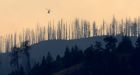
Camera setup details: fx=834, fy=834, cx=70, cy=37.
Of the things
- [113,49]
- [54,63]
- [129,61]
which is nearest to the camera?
[129,61]

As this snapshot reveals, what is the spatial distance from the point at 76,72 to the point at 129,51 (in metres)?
10.3

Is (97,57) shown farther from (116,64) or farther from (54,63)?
(54,63)

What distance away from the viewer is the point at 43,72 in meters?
164

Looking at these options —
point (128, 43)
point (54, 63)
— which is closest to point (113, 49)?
point (128, 43)

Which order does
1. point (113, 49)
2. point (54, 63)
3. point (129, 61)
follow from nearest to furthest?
point (129, 61) < point (113, 49) < point (54, 63)

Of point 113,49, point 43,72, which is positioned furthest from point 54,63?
point 113,49

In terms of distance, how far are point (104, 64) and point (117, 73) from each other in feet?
9.79

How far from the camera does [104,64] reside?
484 feet

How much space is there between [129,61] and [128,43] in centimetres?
917

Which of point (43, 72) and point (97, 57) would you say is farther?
point (43, 72)

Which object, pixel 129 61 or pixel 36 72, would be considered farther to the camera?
pixel 36 72

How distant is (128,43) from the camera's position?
15475cm

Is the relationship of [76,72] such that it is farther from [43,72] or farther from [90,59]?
[43,72]

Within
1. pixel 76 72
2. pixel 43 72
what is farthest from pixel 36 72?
pixel 76 72
